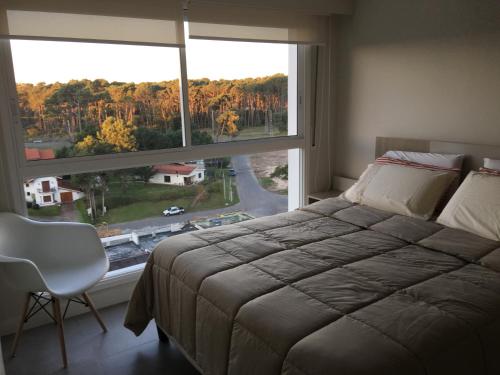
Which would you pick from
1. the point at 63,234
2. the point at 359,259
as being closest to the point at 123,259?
the point at 63,234

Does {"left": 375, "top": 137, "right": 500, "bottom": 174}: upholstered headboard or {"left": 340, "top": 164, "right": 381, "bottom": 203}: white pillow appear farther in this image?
{"left": 340, "top": 164, "right": 381, "bottom": 203}: white pillow

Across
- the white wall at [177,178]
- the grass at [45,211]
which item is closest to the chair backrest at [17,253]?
the grass at [45,211]

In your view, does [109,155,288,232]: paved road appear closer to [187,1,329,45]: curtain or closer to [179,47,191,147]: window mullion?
[179,47,191,147]: window mullion

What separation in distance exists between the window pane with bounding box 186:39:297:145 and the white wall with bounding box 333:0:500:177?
19.9 inches

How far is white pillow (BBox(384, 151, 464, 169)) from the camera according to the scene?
9.05 feet

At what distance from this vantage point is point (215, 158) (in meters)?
3.33

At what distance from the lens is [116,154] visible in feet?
9.34

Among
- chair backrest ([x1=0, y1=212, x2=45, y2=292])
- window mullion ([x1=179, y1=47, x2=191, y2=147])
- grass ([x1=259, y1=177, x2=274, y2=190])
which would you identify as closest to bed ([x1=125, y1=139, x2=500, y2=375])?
chair backrest ([x1=0, y1=212, x2=45, y2=292])

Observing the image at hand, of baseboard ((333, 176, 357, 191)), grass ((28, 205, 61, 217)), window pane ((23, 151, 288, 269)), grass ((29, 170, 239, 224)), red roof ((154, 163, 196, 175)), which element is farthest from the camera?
baseboard ((333, 176, 357, 191))

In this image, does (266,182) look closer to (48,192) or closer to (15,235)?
(48,192)

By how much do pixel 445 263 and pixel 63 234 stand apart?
7.18ft

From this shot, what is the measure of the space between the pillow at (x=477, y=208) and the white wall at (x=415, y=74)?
512 millimetres

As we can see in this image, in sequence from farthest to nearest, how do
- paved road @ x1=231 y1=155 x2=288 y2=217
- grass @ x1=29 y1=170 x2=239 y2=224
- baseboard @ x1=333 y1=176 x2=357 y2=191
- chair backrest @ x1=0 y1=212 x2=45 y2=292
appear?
baseboard @ x1=333 y1=176 x2=357 y2=191 < paved road @ x1=231 y1=155 x2=288 y2=217 < grass @ x1=29 y1=170 x2=239 y2=224 < chair backrest @ x1=0 y1=212 x2=45 y2=292

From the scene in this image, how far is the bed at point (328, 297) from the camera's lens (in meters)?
1.40
